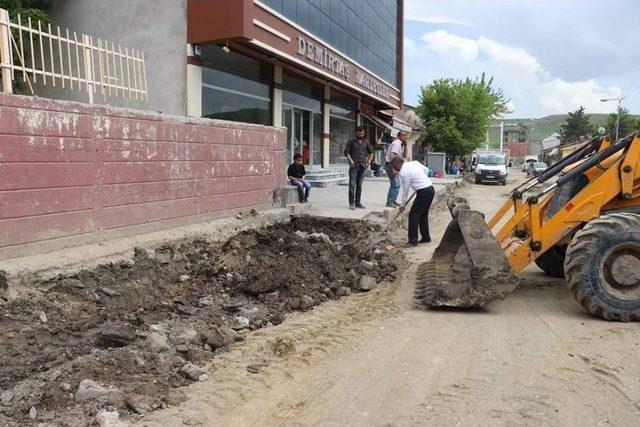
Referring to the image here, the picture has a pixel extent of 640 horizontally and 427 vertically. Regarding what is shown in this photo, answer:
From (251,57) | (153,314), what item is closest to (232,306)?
(153,314)

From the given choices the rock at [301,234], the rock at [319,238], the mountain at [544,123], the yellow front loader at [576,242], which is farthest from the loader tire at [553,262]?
the mountain at [544,123]

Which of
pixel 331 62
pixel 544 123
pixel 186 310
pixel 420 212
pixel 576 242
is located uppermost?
pixel 544 123

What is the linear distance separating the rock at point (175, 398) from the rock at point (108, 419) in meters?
0.34

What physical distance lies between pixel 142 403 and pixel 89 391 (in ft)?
1.19

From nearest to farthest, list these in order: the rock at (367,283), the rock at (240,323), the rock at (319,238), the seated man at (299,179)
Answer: the rock at (240,323) < the rock at (367,283) < the rock at (319,238) < the seated man at (299,179)

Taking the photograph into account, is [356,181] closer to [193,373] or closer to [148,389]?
[193,373]

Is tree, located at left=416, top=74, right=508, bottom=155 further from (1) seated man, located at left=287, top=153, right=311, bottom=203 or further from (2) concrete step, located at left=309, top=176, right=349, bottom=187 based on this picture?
(1) seated man, located at left=287, top=153, right=311, bottom=203

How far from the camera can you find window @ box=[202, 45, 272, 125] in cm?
1274

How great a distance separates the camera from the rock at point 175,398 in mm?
3443

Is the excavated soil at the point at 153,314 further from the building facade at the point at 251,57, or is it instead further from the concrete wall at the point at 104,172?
the building facade at the point at 251,57

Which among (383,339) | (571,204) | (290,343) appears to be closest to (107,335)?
(290,343)

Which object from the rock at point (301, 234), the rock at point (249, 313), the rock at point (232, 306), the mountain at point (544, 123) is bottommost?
the rock at point (249, 313)

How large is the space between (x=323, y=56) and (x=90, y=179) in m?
12.2

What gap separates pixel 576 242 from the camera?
5254 mm
